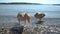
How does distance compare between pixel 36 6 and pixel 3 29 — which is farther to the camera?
pixel 36 6

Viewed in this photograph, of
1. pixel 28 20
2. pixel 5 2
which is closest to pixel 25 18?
pixel 28 20

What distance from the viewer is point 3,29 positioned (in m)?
0.89

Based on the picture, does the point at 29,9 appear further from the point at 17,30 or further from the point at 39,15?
the point at 17,30

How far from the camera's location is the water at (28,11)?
0.94 m

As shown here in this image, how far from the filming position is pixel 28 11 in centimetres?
97

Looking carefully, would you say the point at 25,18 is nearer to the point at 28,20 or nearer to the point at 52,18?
the point at 28,20

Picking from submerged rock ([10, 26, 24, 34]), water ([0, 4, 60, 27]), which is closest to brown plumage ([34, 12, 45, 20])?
water ([0, 4, 60, 27])

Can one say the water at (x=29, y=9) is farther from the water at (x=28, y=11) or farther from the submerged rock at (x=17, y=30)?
the submerged rock at (x=17, y=30)

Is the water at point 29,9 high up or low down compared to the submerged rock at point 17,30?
up

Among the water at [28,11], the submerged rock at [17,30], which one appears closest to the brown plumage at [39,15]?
the water at [28,11]

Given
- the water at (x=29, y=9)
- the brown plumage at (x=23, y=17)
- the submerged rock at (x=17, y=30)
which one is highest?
the water at (x=29, y=9)

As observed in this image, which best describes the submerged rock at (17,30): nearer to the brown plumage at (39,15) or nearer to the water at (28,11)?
the water at (28,11)

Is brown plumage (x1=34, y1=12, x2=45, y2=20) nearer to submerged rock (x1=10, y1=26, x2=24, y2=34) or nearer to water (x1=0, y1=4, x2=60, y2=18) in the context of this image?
water (x1=0, y1=4, x2=60, y2=18)

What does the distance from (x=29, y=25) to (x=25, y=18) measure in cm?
7
